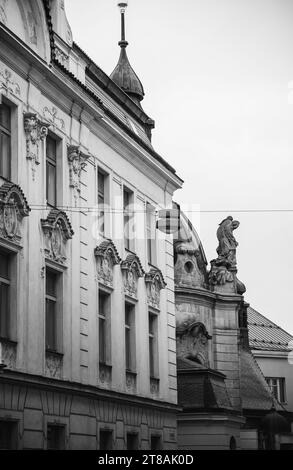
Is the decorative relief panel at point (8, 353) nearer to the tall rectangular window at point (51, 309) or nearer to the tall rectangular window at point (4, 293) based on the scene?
the tall rectangular window at point (4, 293)

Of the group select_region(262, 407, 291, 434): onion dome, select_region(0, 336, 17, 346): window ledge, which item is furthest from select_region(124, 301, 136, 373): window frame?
select_region(262, 407, 291, 434): onion dome

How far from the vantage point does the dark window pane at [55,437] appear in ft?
86.7

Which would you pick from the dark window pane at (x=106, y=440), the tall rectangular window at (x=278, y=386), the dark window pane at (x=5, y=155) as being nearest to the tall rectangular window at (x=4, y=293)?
the dark window pane at (x=5, y=155)

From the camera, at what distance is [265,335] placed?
75562 mm

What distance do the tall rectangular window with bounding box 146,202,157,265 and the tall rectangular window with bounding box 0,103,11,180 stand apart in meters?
10.1

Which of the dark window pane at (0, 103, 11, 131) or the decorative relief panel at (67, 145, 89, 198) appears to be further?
the decorative relief panel at (67, 145, 89, 198)

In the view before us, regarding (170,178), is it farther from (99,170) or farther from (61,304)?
(61,304)

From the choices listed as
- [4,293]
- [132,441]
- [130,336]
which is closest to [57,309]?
[4,293]

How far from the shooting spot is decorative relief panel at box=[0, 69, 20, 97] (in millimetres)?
25219

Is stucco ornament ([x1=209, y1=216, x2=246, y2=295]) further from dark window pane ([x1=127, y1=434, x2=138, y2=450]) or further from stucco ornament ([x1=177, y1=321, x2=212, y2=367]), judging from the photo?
dark window pane ([x1=127, y1=434, x2=138, y2=450])

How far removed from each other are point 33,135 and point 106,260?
5.26 meters

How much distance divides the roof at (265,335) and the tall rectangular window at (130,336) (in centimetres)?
4002

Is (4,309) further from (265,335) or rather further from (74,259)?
(265,335)

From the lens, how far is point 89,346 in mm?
28969
